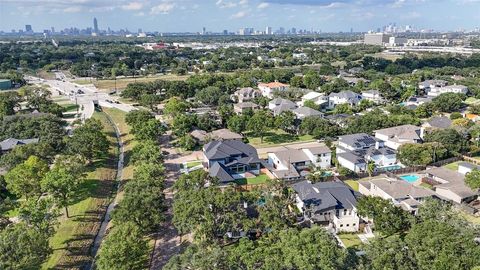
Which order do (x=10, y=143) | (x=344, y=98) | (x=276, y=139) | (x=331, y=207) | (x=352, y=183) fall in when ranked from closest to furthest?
(x=331, y=207) < (x=352, y=183) < (x=10, y=143) < (x=276, y=139) < (x=344, y=98)

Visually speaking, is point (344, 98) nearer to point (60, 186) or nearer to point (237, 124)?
point (237, 124)

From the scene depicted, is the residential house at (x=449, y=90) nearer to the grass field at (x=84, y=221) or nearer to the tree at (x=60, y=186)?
the grass field at (x=84, y=221)

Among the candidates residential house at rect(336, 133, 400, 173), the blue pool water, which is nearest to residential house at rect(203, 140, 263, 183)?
residential house at rect(336, 133, 400, 173)

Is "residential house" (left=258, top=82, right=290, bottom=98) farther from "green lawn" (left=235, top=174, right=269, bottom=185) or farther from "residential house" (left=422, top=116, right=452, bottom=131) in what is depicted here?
"green lawn" (left=235, top=174, right=269, bottom=185)

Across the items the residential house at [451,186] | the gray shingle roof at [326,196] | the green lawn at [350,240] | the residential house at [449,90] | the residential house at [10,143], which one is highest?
the residential house at [449,90]

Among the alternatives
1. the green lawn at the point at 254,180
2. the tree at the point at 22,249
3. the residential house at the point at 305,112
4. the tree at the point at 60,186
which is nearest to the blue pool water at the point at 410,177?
the green lawn at the point at 254,180

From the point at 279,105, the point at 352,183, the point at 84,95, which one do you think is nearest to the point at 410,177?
the point at 352,183
